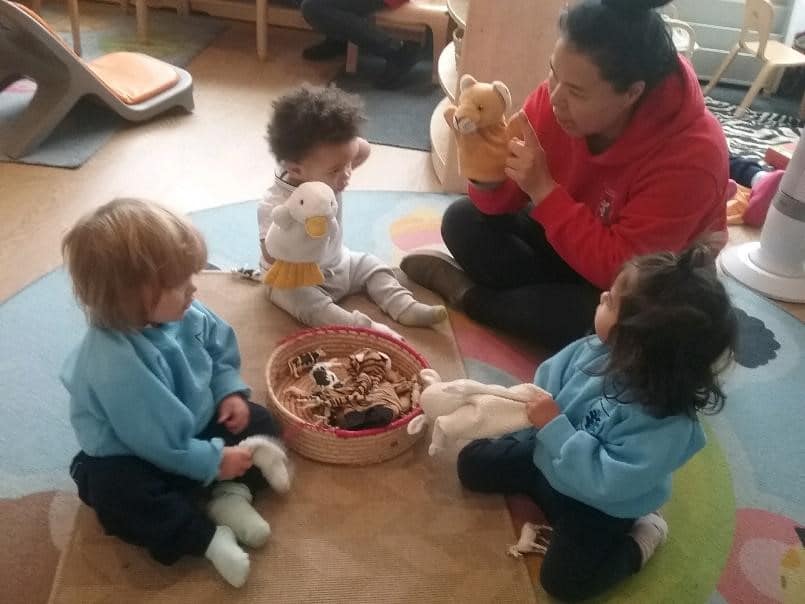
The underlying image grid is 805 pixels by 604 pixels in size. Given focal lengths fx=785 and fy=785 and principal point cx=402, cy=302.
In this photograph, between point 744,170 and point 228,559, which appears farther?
point 744,170

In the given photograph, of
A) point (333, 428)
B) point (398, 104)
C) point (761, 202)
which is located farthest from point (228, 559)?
point (398, 104)

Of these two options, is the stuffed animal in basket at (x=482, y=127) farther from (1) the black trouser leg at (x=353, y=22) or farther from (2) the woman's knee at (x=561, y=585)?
(1) the black trouser leg at (x=353, y=22)

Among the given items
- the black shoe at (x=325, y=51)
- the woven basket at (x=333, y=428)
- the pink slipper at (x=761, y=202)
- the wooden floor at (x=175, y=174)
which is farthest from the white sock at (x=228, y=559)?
the black shoe at (x=325, y=51)

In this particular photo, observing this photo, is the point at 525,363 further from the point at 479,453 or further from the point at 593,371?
the point at 593,371

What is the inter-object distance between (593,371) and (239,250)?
103 cm

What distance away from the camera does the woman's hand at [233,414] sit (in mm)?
1195

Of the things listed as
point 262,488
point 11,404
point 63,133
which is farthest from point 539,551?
point 63,133

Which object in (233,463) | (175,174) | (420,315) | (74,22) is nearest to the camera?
(233,463)

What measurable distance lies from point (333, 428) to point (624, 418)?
0.46 m

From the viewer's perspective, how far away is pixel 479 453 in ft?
4.09

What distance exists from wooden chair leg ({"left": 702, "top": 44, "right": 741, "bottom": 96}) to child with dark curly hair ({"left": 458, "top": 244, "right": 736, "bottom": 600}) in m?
2.47

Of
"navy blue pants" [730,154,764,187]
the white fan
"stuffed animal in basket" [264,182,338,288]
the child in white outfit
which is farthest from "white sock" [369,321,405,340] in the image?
"navy blue pants" [730,154,764,187]

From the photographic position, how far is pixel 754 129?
2.96m

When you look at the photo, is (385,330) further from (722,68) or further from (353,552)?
(722,68)
